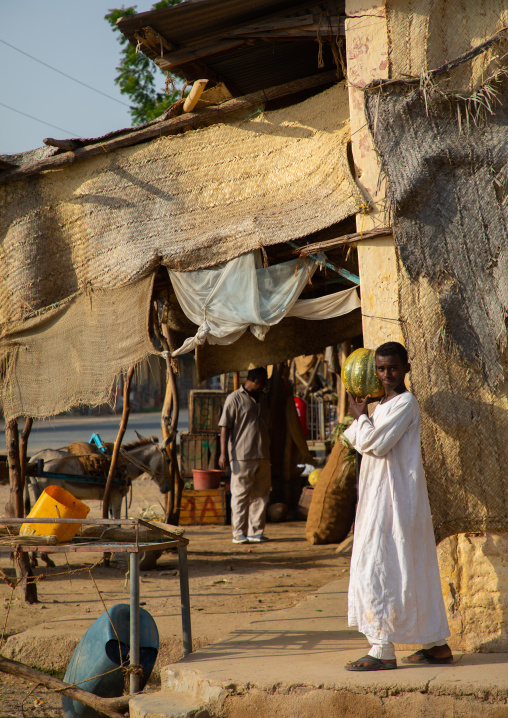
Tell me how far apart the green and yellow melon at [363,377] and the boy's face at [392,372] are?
312mm

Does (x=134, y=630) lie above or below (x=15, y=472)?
below

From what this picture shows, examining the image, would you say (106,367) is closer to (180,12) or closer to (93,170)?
(93,170)

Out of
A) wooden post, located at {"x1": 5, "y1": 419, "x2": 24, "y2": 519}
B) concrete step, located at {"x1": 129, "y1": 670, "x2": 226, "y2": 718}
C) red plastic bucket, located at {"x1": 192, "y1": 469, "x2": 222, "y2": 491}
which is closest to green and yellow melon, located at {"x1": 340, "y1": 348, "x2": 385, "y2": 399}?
concrete step, located at {"x1": 129, "y1": 670, "x2": 226, "y2": 718}

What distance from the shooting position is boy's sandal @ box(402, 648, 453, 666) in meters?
3.52

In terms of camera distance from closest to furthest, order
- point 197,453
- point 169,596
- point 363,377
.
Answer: point 363,377, point 169,596, point 197,453

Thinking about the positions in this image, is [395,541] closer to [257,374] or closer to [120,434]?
[120,434]

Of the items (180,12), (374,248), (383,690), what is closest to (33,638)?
(383,690)

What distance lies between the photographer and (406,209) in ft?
13.4

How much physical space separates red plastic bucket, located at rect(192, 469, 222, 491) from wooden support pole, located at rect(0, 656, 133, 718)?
20.0ft

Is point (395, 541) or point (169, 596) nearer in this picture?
point (395, 541)

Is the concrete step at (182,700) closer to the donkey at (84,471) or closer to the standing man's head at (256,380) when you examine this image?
the donkey at (84,471)

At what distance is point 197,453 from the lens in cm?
1065

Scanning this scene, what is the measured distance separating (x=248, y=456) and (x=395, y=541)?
5.33 meters

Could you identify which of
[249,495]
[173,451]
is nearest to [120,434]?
[173,451]
